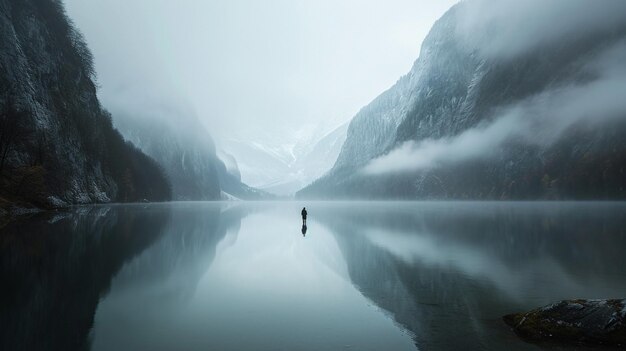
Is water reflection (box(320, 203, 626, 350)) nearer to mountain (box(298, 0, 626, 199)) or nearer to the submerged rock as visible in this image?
the submerged rock

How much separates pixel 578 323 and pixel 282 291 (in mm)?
9798

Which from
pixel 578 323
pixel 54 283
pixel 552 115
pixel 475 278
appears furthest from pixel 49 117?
pixel 552 115

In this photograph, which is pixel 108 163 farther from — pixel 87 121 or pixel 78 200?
pixel 78 200

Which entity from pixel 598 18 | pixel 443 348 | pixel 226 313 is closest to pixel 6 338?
pixel 226 313

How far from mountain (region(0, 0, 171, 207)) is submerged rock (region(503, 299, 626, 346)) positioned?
58427 millimetres

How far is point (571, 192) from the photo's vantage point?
445 feet

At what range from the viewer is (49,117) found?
74812 mm

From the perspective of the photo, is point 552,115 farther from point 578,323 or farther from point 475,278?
point 578,323

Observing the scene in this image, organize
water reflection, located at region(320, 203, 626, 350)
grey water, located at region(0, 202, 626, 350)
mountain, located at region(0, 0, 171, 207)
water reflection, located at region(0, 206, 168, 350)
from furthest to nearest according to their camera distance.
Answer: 1. mountain, located at region(0, 0, 171, 207)
2. water reflection, located at region(320, 203, 626, 350)
3. grey water, located at region(0, 202, 626, 350)
4. water reflection, located at region(0, 206, 168, 350)

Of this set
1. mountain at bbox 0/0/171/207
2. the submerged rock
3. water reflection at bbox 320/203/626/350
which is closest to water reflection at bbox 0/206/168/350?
water reflection at bbox 320/203/626/350

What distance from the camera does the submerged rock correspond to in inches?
382

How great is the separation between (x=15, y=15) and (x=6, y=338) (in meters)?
89.0

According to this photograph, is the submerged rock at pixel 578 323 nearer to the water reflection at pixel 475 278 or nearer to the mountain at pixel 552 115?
the water reflection at pixel 475 278

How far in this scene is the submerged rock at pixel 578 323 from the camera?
9.70 m
